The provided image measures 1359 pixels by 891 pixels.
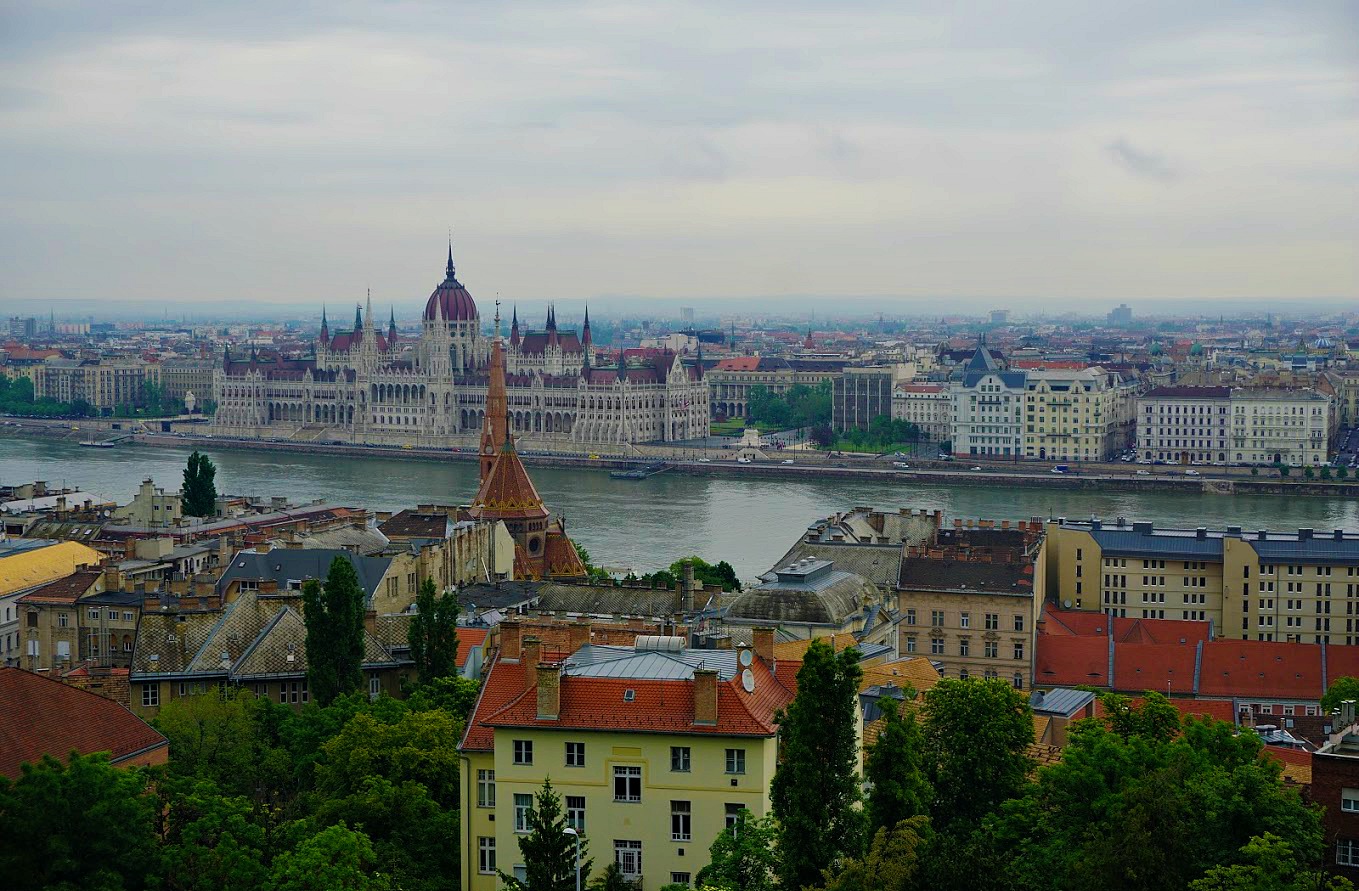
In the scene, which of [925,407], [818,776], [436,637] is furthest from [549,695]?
[925,407]

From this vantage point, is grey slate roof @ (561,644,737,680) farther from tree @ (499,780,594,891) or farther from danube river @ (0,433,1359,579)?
danube river @ (0,433,1359,579)

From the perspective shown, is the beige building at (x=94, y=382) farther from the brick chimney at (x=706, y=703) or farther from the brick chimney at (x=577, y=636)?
the brick chimney at (x=706, y=703)

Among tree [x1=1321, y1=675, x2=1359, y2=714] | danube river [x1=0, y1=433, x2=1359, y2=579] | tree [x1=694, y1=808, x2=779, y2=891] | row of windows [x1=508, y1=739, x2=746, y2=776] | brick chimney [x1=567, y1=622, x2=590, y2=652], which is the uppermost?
brick chimney [x1=567, y1=622, x2=590, y2=652]

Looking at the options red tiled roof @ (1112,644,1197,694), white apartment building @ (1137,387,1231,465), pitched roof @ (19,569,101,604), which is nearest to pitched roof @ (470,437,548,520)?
pitched roof @ (19,569,101,604)

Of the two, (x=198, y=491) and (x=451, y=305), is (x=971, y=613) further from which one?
(x=451, y=305)

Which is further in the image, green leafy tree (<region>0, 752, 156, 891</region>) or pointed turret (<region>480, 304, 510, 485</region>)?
pointed turret (<region>480, 304, 510, 485</region>)

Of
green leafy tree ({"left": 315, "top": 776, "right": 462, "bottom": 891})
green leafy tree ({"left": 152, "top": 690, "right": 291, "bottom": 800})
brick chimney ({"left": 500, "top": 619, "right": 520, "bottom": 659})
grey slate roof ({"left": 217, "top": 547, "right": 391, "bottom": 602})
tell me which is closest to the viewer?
green leafy tree ({"left": 315, "top": 776, "right": 462, "bottom": 891})

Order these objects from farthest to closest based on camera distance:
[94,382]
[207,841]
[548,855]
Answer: [94,382]
[207,841]
[548,855]
